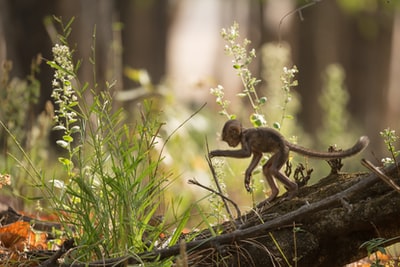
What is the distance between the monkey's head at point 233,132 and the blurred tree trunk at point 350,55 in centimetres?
2122

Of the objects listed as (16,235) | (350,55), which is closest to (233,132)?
(16,235)

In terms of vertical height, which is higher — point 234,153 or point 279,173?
point 234,153

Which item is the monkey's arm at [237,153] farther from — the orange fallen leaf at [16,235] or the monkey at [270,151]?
the orange fallen leaf at [16,235]

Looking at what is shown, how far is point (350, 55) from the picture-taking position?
2880 cm

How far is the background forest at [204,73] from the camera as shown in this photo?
950 cm

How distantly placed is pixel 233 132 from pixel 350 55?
79.7 ft

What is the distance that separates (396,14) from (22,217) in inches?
874

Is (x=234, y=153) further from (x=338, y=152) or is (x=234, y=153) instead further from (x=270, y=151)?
(x=338, y=152)

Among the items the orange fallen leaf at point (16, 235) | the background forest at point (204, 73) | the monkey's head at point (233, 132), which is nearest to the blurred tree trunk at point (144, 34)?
the background forest at point (204, 73)

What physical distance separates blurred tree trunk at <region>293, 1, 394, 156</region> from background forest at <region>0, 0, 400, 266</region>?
0.11 ft

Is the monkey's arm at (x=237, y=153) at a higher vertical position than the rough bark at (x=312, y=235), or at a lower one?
higher

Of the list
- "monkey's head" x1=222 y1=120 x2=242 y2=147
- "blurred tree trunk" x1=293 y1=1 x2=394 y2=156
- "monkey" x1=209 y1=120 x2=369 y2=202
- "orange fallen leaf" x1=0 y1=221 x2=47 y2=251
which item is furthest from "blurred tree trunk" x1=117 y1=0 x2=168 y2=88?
"orange fallen leaf" x1=0 y1=221 x2=47 y2=251

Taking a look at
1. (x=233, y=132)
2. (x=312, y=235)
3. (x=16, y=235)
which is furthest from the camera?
(x=233, y=132)

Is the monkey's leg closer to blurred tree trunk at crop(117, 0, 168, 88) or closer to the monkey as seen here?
the monkey
